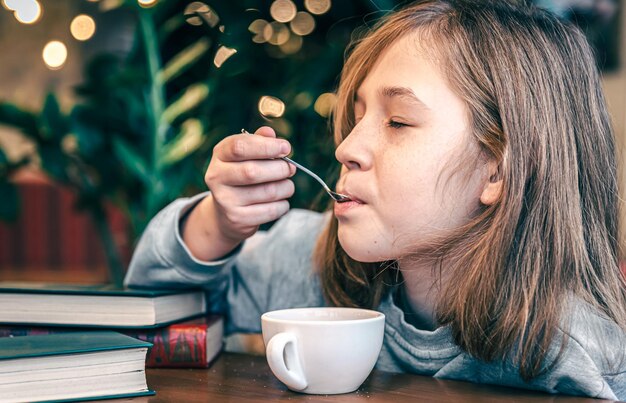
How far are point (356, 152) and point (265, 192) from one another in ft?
0.40

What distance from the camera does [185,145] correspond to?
6.28ft

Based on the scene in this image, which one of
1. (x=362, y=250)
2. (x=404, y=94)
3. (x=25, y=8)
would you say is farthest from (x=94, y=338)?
(x=25, y=8)

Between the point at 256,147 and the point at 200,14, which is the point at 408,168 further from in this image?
the point at 200,14

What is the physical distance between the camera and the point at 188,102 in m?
1.93

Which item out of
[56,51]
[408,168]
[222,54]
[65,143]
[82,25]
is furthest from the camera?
[56,51]

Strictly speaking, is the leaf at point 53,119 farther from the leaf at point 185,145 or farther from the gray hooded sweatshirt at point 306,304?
the gray hooded sweatshirt at point 306,304

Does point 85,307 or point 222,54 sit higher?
point 222,54

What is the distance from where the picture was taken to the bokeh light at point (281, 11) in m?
1.92

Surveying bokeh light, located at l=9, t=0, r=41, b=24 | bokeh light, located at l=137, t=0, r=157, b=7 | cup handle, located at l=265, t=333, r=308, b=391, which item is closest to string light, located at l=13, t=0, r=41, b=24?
bokeh light, located at l=9, t=0, r=41, b=24

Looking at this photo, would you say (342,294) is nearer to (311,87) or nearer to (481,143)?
(481,143)

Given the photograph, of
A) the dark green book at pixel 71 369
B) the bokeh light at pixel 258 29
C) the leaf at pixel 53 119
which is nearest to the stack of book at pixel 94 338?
the dark green book at pixel 71 369

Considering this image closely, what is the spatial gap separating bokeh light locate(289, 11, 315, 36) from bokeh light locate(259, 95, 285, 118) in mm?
206

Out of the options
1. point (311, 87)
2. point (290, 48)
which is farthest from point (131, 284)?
point (290, 48)

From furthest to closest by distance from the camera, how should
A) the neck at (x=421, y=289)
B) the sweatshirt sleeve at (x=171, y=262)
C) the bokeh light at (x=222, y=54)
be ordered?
the bokeh light at (x=222, y=54)
the sweatshirt sleeve at (x=171, y=262)
the neck at (x=421, y=289)
